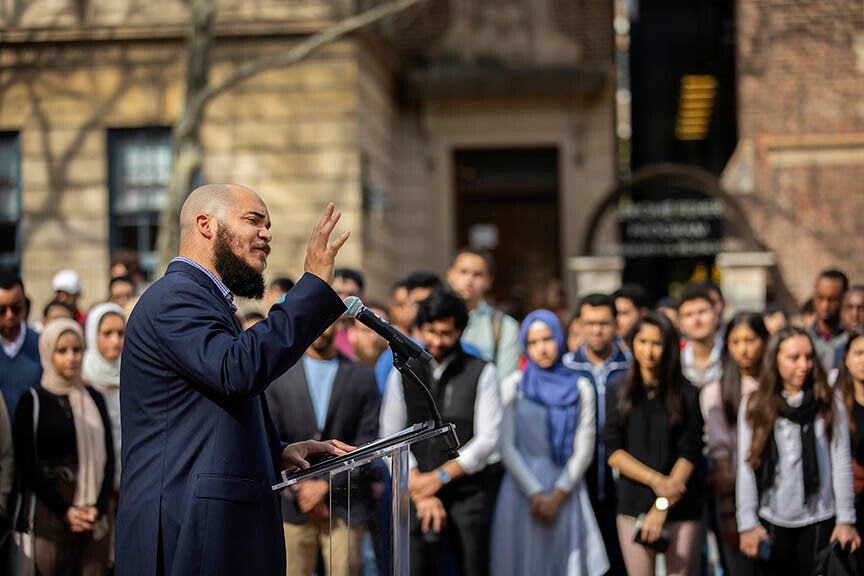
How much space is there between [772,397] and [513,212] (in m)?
11.9

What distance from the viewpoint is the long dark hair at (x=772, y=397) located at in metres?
6.79

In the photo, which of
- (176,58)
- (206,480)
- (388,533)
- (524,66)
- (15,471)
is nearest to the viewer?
(206,480)

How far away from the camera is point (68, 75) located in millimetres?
15672

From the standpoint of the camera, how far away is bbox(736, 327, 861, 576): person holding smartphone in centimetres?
668

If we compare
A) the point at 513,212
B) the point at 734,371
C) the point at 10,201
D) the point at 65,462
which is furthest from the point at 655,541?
the point at 513,212

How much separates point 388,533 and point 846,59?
1391cm

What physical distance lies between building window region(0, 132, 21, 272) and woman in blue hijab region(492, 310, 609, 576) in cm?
1049

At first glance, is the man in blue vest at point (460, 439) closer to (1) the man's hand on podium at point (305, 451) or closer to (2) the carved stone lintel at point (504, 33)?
(1) the man's hand on podium at point (305, 451)

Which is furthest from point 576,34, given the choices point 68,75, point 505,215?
point 68,75

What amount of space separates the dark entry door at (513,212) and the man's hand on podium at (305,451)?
14180mm

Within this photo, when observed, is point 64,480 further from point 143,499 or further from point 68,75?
point 68,75

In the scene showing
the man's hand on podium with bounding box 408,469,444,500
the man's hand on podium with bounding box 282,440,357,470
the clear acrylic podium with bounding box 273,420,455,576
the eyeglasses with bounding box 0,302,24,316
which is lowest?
the man's hand on podium with bounding box 408,469,444,500

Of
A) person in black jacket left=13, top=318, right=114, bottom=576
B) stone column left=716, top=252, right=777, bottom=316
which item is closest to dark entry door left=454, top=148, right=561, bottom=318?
stone column left=716, top=252, right=777, bottom=316

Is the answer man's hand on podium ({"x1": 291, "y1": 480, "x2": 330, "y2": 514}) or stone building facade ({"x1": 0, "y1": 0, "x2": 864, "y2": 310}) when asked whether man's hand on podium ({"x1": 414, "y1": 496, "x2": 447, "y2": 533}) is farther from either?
stone building facade ({"x1": 0, "y1": 0, "x2": 864, "y2": 310})
